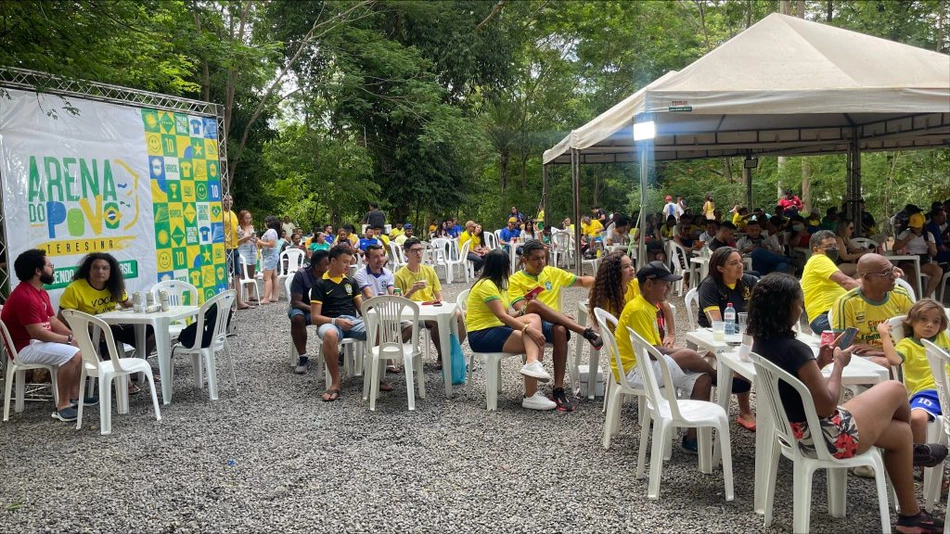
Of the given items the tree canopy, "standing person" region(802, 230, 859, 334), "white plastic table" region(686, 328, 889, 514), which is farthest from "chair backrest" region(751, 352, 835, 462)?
the tree canopy

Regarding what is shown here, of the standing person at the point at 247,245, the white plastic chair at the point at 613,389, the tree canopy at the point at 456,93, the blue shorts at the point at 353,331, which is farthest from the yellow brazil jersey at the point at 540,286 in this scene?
the tree canopy at the point at 456,93

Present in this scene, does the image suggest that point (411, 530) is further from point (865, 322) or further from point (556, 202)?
point (556, 202)

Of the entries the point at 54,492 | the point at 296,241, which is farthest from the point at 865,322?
the point at 296,241

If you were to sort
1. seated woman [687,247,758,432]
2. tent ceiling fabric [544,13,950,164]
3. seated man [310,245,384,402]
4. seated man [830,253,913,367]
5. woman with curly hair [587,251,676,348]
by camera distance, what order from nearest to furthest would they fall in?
1. seated man [830,253,913,367]
2. seated woman [687,247,758,432]
3. woman with curly hair [587,251,676,348]
4. seated man [310,245,384,402]
5. tent ceiling fabric [544,13,950,164]

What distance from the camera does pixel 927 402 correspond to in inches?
140

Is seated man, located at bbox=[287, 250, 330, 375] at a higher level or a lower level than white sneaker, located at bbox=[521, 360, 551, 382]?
higher

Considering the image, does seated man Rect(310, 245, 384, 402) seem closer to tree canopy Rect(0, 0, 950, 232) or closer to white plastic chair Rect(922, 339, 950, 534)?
white plastic chair Rect(922, 339, 950, 534)

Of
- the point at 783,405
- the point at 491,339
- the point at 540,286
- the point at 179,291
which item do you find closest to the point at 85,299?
the point at 179,291

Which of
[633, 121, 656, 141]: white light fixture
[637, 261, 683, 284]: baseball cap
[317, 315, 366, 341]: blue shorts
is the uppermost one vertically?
[633, 121, 656, 141]: white light fixture

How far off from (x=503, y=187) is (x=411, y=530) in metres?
23.4

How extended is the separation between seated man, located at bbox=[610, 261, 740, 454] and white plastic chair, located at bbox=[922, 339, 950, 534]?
110cm

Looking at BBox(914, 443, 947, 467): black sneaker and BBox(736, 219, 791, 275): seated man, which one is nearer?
BBox(914, 443, 947, 467): black sneaker

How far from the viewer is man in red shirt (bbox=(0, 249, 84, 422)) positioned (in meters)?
5.23

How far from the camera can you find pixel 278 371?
22.3 feet
